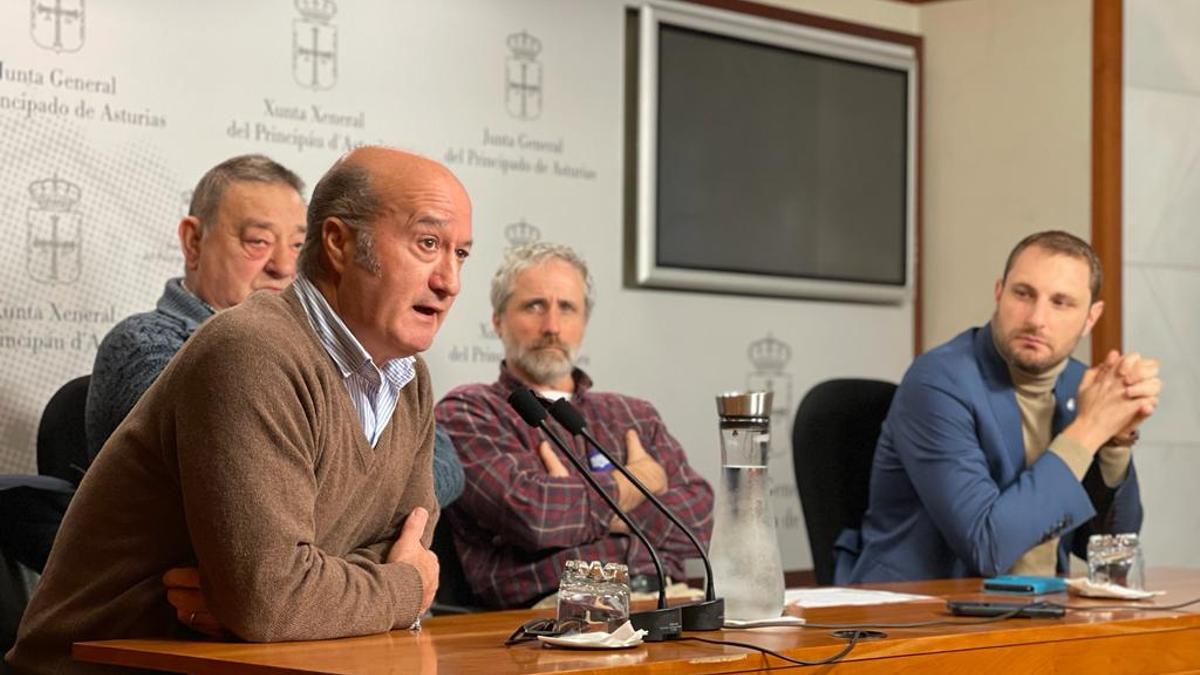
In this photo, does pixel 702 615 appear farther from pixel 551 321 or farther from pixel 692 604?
pixel 551 321

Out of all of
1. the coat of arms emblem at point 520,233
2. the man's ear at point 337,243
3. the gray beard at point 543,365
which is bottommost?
the gray beard at point 543,365

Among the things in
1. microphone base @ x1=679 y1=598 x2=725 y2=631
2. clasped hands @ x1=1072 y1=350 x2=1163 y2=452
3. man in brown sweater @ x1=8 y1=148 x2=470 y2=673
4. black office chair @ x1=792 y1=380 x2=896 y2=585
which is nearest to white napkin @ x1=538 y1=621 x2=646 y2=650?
microphone base @ x1=679 y1=598 x2=725 y2=631

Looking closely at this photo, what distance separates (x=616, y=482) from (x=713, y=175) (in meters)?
1.60

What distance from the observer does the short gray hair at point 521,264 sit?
3879 mm

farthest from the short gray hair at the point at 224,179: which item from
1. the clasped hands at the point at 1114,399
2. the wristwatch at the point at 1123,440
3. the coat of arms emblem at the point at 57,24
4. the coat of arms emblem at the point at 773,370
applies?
the coat of arms emblem at the point at 773,370

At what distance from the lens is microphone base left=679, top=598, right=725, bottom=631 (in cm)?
223

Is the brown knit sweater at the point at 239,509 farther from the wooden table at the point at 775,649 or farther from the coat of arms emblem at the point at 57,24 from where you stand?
the coat of arms emblem at the point at 57,24

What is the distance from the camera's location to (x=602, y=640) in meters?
2.01

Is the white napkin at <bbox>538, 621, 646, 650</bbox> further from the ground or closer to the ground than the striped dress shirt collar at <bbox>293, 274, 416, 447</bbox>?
closer to the ground

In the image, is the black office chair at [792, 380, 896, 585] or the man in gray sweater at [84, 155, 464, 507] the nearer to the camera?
the man in gray sweater at [84, 155, 464, 507]

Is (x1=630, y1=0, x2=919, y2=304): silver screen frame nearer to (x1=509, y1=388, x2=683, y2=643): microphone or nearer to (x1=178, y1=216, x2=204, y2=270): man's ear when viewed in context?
(x1=178, y1=216, x2=204, y2=270): man's ear

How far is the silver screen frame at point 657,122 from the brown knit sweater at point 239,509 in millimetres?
2478

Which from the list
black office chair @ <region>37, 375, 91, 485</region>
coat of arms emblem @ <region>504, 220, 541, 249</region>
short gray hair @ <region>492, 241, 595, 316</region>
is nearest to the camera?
black office chair @ <region>37, 375, 91, 485</region>

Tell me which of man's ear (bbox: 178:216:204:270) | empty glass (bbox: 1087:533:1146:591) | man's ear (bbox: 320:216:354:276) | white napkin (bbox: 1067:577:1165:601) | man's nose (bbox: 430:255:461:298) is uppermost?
man's ear (bbox: 178:216:204:270)
